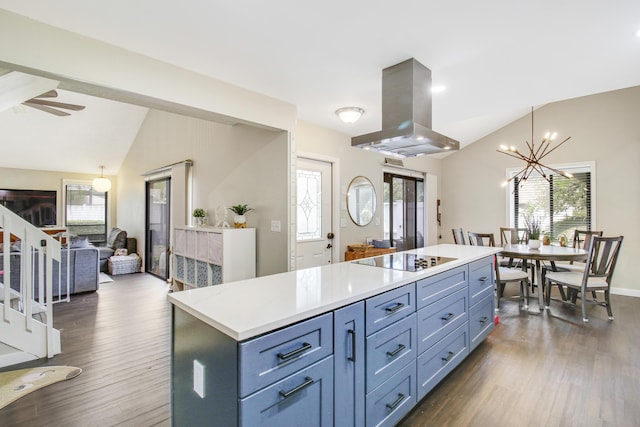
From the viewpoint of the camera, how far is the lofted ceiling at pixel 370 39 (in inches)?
71.9

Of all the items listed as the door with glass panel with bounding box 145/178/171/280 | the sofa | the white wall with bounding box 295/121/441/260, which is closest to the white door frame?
the white wall with bounding box 295/121/441/260

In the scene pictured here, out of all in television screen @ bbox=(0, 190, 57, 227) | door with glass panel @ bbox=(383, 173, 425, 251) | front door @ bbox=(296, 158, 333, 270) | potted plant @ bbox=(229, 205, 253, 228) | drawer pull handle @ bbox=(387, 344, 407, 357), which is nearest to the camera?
drawer pull handle @ bbox=(387, 344, 407, 357)

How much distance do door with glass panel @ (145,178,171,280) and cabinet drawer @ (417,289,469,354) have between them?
5.10 metres

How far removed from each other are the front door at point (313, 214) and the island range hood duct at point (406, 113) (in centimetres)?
162

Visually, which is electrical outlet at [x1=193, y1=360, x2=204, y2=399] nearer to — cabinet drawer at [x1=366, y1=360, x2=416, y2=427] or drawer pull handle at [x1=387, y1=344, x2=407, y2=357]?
cabinet drawer at [x1=366, y1=360, x2=416, y2=427]

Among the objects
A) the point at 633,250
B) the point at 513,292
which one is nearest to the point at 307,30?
the point at 513,292

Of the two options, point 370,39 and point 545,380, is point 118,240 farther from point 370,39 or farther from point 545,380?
point 545,380

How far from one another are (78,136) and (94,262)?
127 inches

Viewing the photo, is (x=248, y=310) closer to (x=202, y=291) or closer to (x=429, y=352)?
(x=202, y=291)

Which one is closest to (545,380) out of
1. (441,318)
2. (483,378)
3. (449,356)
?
(483,378)

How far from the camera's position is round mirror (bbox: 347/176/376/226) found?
15.3 ft

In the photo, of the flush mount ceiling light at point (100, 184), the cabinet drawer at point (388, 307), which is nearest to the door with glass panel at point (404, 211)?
the cabinet drawer at point (388, 307)

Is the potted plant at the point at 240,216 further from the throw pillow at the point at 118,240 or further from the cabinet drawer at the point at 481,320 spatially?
the throw pillow at the point at 118,240

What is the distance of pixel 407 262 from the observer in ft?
7.86
